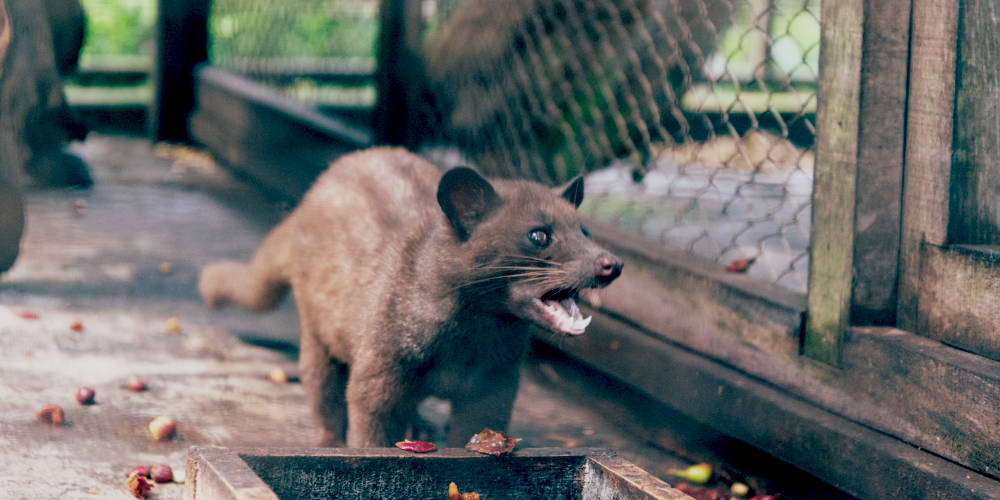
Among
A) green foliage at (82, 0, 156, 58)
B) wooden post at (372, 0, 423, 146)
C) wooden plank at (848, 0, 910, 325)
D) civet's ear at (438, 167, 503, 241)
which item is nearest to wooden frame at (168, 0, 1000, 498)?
wooden plank at (848, 0, 910, 325)

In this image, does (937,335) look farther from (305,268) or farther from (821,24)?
(305,268)

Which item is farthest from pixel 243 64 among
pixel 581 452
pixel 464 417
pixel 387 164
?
pixel 581 452

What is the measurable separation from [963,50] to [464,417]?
1.59 metres

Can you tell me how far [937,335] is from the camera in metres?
2.84

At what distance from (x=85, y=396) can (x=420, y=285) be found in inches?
50.3

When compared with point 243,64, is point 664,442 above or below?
below

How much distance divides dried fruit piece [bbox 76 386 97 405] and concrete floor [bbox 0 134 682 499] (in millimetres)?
26

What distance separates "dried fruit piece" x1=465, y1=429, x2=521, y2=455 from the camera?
253 centimetres

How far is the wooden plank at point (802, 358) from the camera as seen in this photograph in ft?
8.71

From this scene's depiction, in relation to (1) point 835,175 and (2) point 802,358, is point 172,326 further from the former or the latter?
(1) point 835,175

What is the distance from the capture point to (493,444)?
2.55 m

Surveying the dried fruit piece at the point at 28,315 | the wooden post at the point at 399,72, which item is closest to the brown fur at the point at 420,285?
the dried fruit piece at the point at 28,315

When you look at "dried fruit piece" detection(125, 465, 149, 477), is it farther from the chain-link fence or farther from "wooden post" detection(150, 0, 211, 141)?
"wooden post" detection(150, 0, 211, 141)

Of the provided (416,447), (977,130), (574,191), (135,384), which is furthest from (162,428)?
(977,130)
